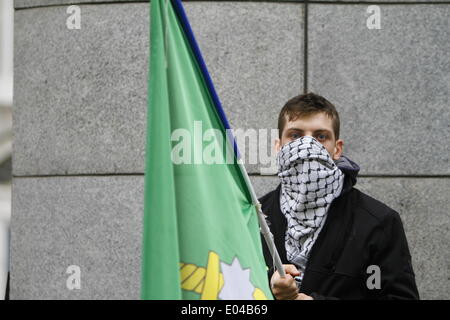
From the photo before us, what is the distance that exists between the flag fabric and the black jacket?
0.57 meters

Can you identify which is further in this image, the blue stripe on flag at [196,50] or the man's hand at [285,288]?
the man's hand at [285,288]

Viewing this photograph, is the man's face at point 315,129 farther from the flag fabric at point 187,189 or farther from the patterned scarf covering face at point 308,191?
the flag fabric at point 187,189

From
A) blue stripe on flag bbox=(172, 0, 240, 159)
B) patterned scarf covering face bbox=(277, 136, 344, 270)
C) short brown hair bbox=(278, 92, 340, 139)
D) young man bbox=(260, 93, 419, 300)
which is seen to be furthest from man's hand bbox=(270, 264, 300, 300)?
short brown hair bbox=(278, 92, 340, 139)

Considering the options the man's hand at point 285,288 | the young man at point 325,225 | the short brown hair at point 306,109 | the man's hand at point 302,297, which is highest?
the short brown hair at point 306,109

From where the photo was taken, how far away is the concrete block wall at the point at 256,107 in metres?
5.98

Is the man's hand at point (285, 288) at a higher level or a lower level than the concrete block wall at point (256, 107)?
lower

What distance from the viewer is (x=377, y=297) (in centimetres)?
368

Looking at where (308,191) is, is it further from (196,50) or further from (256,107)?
(256,107)

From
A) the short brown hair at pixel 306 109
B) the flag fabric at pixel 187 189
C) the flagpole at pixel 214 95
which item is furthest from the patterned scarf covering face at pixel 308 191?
the flag fabric at pixel 187 189

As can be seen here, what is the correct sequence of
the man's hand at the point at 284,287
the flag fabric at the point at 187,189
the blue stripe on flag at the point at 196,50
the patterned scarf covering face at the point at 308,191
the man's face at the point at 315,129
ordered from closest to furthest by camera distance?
the flag fabric at the point at 187,189
the blue stripe on flag at the point at 196,50
the man's hand at the point at 284,287
the patterned scarf covering face at the point at 308,191
the man's face at the point at 315,129

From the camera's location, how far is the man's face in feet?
13.1

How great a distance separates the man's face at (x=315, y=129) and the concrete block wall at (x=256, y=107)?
6.18ft

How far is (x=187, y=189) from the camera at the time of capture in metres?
3.08

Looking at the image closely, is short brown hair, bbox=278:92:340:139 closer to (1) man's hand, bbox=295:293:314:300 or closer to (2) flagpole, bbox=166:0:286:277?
(2) flagpole, bbox=166:0:286:277
